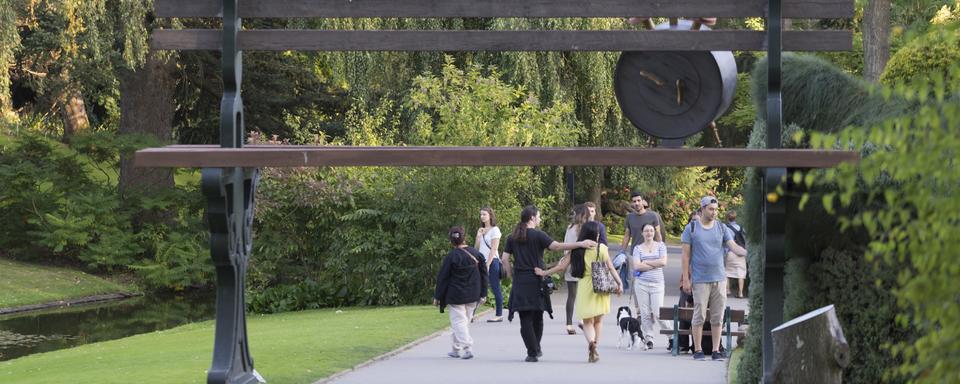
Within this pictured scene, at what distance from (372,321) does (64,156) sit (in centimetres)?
2384

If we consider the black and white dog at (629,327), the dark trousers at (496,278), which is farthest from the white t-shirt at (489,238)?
the black and white dog at (629,327)

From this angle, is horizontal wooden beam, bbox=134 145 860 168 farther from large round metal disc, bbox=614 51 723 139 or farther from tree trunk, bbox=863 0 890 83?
tree trunk, bbox=863 0 890 83

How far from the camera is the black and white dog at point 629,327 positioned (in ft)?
54.6

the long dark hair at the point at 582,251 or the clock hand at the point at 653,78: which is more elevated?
the clock hand at the point at 653,78

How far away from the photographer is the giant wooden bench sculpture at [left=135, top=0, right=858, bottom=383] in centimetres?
876

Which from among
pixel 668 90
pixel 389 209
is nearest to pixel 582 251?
pixel 668 90

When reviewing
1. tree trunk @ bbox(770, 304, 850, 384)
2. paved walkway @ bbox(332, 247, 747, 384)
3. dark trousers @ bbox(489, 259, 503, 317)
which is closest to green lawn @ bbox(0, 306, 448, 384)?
paved walkway @ bbox(332, 247, 747, 384)

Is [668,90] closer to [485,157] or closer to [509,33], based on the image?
[509,33]

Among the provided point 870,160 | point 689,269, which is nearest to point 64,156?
point 689,269

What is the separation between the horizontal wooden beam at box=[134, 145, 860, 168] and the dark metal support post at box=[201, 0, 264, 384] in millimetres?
510

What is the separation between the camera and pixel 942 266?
4.41 metres

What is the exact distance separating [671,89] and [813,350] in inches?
130

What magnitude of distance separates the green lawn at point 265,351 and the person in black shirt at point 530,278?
176 centimetres

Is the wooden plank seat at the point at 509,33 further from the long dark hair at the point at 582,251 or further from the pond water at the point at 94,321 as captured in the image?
the pond water at the point at 94,321
